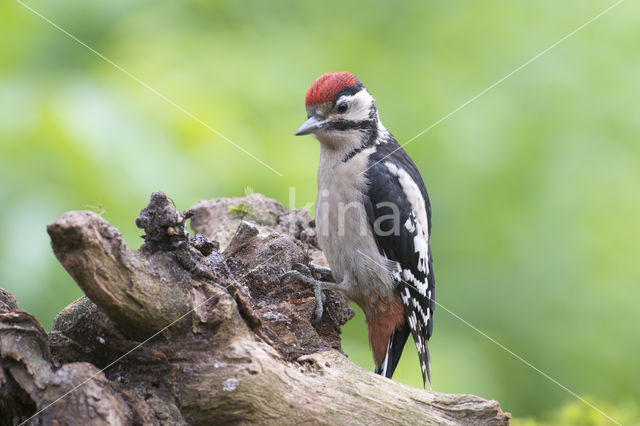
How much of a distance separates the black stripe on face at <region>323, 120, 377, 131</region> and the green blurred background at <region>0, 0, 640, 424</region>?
0.26m

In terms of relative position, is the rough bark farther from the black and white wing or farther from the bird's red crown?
the bird's red crown

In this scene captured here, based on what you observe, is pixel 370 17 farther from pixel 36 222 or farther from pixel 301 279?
pixel 36 222

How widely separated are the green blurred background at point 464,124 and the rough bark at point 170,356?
3.52ft

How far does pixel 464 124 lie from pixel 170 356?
2.69 metres

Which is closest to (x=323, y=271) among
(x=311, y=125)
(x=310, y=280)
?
(x=310, y=280)

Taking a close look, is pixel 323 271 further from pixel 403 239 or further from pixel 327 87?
pixel 327 87

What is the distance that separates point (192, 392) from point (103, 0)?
2.86 meters

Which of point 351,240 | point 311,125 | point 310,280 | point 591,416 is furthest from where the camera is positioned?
point 311,125

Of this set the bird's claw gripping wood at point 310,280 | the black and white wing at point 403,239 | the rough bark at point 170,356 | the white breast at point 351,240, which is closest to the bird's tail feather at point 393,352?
the black and white wing at point 403,239

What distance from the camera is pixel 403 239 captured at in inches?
134

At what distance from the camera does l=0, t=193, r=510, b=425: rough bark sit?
1.96 meters

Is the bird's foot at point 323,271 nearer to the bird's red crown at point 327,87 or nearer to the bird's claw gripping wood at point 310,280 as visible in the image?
the bird's claw gripping wood at point 310,280

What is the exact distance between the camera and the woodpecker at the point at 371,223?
11.0ft

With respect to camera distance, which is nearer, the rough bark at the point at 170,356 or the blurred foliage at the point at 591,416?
the rough bark at the point at 170,356
